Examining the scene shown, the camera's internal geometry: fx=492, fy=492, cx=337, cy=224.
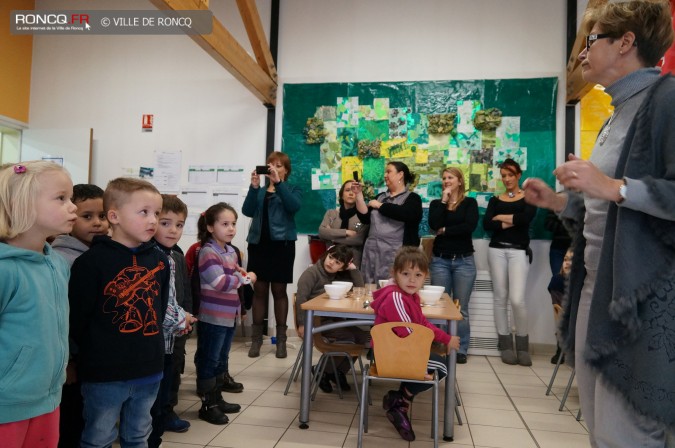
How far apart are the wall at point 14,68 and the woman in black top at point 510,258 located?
5.12 metres

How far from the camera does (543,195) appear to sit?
137 centimetres

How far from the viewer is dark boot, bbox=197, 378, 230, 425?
8.58 ft

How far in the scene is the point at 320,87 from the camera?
5082 mm

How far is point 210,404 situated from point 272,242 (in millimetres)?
1764

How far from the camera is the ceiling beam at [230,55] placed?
318cm

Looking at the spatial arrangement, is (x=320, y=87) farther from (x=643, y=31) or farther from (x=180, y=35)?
(x=643, y=31)

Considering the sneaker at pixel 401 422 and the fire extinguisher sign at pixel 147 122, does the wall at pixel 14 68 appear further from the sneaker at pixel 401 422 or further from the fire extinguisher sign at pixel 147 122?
the sneaker at pixel 401 422

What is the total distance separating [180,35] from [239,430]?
4409mm

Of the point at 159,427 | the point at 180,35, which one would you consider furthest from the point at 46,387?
the point at 180,35

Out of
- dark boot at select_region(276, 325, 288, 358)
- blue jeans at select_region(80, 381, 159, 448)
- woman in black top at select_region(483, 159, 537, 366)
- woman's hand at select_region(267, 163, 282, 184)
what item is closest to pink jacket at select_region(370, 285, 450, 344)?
blue jeans at select_region(80, 381, 159, 448)

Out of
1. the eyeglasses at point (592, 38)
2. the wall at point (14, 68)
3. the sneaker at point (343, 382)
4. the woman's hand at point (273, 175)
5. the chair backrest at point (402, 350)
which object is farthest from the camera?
the wall at point (14, 68)

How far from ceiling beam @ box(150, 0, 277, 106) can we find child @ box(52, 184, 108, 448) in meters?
1.52

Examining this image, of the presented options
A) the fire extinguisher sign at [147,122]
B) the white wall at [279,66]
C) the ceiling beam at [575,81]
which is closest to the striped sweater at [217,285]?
the white wall at [279,66]

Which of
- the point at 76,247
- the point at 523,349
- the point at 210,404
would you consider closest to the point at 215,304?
the point at 210,404
